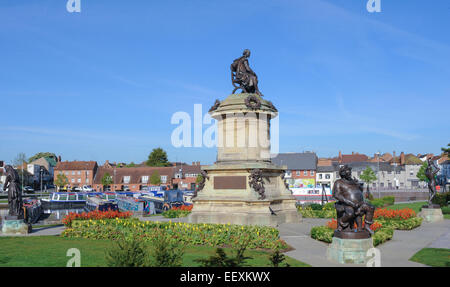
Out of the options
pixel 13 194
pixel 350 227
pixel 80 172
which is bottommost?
pixel 350 227

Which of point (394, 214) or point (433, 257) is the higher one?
point (394, 214)

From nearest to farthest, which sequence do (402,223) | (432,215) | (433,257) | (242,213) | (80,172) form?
(433,257)
(242,213)
(402,223)
(432,215)
(80,172)

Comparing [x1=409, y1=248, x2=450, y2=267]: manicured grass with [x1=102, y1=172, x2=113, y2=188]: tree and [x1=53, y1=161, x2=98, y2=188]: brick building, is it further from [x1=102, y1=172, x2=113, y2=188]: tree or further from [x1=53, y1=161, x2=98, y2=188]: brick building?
[x1=53, y1=161, x2=98, y2=188]: brick building

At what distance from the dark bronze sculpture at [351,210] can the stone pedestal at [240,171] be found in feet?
23.4

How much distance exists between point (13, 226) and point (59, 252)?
6091 millimetres

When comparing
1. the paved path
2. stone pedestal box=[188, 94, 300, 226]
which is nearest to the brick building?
stone pedestal box=[188, 94, 300, 226]

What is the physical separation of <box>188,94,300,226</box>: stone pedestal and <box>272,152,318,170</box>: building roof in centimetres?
6925

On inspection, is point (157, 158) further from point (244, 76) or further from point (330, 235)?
point (330, 235)

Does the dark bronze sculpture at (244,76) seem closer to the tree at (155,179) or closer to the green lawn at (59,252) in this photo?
the green lawn at (59,252)

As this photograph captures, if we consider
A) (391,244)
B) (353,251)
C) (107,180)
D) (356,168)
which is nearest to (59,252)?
(353,251)

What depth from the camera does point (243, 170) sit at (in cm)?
1870
